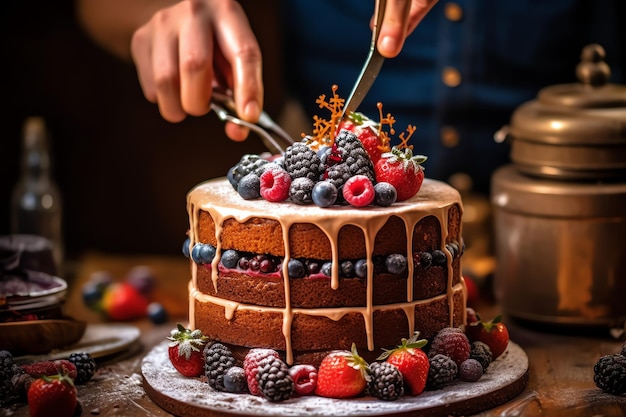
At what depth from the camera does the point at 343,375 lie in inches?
91.7

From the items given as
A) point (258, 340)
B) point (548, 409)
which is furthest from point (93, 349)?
point (548, 409)

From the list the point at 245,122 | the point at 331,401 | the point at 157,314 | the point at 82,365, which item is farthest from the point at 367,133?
the point at 157,314

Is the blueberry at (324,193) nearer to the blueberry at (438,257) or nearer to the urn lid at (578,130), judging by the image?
the blueberry at (438,257)

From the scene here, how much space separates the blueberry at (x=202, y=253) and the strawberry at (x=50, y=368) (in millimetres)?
421

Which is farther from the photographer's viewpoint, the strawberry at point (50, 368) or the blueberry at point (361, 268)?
the strawberry at point (50, 368)

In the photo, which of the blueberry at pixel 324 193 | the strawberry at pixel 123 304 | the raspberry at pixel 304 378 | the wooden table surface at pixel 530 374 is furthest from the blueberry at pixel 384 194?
the strawberry at pixel 123 304

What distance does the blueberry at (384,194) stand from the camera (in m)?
2.43

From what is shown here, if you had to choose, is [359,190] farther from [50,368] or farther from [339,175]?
[50,368]

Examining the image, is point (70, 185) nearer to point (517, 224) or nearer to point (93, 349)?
point (93, 349)

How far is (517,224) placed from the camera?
10.1 ft

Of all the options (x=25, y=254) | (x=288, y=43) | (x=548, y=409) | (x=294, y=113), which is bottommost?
(x=548, y=409)

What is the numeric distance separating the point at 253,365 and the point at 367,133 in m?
0.66

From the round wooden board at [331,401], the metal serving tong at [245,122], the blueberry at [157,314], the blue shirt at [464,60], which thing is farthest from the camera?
the blue shirt at [464,60]

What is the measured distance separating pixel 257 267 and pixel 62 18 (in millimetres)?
2469
